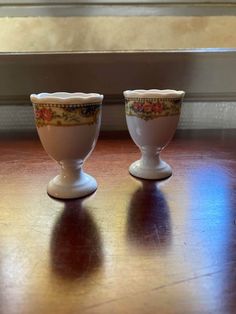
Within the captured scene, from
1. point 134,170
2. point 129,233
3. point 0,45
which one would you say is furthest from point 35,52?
point 129,233

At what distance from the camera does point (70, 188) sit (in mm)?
385

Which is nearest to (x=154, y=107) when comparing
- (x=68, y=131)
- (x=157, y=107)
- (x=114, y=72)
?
(x=157, y=107)

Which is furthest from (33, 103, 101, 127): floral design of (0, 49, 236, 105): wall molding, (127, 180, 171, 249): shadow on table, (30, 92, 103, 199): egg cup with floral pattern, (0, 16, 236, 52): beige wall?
(0, 16, 236, 52): beige wall

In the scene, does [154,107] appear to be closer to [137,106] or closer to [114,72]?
[137,106]

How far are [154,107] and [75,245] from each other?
0.22 m

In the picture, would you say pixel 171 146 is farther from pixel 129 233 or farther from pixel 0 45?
pixel 0 45

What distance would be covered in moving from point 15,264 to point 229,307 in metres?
0.15

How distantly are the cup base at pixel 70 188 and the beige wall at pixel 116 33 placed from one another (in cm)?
59

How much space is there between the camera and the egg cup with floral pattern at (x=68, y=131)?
0.35m

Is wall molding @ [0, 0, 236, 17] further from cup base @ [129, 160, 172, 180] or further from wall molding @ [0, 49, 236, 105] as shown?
cup base @ [129, 160, 172, 180]

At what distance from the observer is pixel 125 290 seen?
212 mm

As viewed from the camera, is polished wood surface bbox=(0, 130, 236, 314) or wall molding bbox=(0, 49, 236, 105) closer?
polished wood surface bbox=(0, 130, 236, 314)

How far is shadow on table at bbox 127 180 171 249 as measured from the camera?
280mm

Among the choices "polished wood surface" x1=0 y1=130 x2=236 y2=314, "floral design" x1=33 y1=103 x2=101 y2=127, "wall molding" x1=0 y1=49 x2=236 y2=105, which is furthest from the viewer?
"wall molding" x1=0 y1=49 x2=236 y2=105
